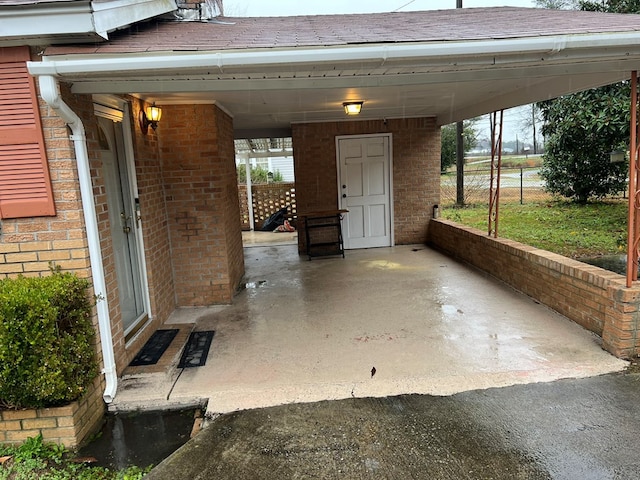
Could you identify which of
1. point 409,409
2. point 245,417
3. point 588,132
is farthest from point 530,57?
point 588,132

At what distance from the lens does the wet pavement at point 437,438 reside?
2283mm

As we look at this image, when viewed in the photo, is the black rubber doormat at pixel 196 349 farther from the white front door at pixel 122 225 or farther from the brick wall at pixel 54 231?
the brick wall at pixel 54 231

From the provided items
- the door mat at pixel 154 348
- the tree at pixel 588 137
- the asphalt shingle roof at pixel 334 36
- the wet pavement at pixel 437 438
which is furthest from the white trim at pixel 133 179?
the tree at pixel 588 137

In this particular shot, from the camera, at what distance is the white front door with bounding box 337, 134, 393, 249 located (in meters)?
8.29

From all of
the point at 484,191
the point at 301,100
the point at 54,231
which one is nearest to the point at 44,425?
the point at 54,231

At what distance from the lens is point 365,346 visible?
3854 mm

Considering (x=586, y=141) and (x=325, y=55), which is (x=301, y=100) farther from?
(x=586, y=141)

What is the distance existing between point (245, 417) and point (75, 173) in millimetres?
2005

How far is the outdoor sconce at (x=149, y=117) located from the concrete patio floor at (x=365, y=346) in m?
2.17

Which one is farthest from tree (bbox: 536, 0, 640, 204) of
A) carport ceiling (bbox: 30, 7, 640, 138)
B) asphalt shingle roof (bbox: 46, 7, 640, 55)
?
carport ceiling (bbox: 30, 7, 640, 138)

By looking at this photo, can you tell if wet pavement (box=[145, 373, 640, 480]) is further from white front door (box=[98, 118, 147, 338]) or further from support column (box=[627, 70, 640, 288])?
white front door (box=[98, 118, 147, 338])

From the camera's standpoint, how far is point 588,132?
27.6ft

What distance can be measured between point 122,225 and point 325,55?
2558 millimetres

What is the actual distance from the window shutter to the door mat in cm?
153
